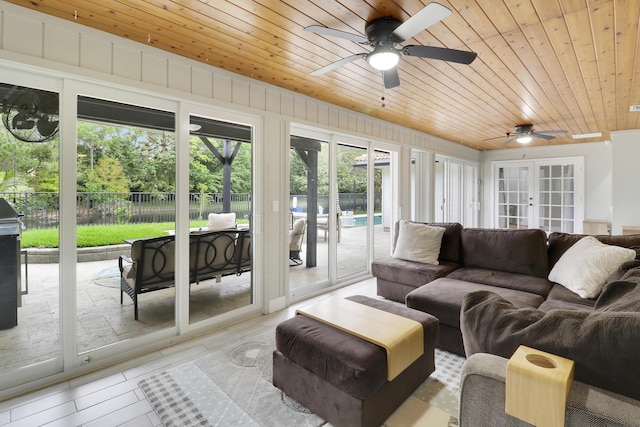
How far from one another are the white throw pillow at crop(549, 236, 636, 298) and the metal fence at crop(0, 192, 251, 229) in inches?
127

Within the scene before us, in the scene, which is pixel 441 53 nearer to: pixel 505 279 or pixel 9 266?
pixel 505 279

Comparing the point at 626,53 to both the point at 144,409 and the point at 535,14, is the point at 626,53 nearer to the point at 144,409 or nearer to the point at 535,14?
the point at 535,14

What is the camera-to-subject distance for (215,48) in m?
2.66

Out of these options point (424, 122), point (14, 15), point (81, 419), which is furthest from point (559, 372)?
point (424, 122)

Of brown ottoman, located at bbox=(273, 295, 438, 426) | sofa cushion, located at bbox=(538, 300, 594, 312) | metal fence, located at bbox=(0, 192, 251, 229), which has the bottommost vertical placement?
brown ottoman, located at bbox=(273, 295, 438, 426)

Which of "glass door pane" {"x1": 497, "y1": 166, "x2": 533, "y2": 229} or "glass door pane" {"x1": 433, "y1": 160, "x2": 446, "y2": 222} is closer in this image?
"glass door pane" {"x1": 433, "y1": 160, "x2": 446, "y2": 222}

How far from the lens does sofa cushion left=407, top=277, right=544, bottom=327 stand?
2.63m

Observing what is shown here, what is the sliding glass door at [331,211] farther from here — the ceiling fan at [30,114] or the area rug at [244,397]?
the ceiling fan at [30,114]

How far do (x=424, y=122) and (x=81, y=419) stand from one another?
211 inches

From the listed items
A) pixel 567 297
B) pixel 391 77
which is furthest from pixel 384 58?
pixel 567 297

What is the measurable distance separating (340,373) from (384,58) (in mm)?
2042

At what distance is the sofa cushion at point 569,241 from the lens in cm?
286

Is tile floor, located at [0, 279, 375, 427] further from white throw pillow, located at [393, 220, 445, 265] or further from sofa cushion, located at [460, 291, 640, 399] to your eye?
white throw pillow, located at [393, 220, 445, 265]


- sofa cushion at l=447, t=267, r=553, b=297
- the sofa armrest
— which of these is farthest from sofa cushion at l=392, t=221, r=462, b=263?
the sofa armrest
